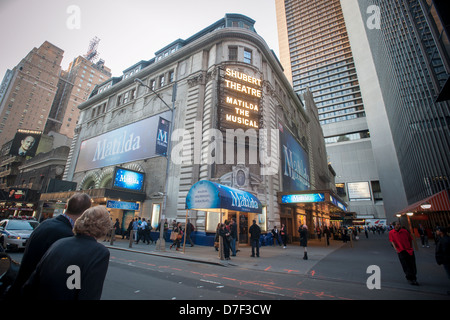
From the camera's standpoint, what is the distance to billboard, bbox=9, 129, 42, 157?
46.0 metres

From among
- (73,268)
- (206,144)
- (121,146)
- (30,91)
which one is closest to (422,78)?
(206,144)

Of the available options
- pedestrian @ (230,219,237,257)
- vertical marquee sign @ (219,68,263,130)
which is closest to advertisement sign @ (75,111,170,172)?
vertical marquee sign @ (219,68,263,130)

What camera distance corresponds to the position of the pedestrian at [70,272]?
1847 mm

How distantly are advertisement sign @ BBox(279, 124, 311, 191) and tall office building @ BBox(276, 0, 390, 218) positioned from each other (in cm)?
4386

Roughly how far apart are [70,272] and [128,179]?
21.1 meters

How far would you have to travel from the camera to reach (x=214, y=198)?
12523 millimetres

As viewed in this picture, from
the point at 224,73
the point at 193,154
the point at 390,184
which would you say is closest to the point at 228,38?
the point at 224,73

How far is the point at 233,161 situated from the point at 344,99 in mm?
94167

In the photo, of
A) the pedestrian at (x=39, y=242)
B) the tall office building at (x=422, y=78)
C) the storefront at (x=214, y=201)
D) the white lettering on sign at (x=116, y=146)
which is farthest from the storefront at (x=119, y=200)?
the tall office building at (x=422, y=78)

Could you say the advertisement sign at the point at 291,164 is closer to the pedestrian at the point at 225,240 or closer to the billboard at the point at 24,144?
the pedestrian at the point at 225,240

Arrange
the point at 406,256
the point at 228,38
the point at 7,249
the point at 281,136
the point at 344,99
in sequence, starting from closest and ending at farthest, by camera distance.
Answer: the point at 406,256
the point at 7,249
the point at 228,38
the point at 281,136
the point at 344,99

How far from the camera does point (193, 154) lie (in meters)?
19.4

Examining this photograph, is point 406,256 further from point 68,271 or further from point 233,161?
point 233,161
